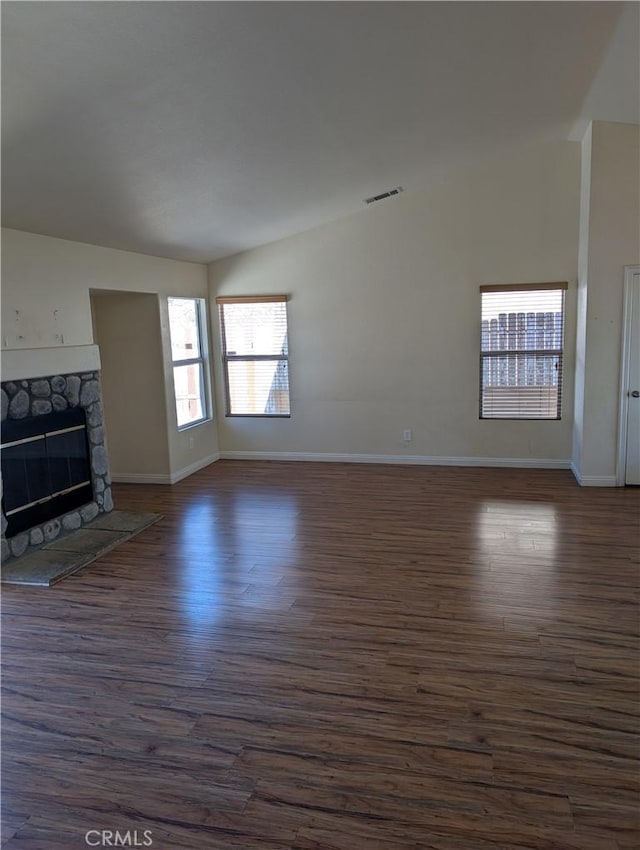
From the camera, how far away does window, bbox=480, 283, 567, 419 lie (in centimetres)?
632

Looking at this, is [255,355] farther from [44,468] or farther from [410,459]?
[44,468]

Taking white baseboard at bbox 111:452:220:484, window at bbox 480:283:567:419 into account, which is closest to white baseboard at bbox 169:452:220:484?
white baseboard at bbox 111:452:220:484

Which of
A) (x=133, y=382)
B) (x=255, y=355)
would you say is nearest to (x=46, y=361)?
(x=133, y=382)

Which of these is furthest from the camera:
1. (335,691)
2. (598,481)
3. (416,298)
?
(416,298)

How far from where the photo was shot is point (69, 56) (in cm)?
244

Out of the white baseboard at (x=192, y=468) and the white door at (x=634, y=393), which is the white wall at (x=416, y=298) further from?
the white door at (x=634, y=393)

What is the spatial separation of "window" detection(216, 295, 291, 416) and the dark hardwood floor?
9.04ft

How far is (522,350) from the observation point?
643 centimetres

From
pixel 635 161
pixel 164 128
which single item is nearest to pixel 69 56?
pixel 164 128

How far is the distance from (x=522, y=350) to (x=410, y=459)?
1.76m

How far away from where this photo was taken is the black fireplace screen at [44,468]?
4305mm

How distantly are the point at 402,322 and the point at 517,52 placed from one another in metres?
3.37

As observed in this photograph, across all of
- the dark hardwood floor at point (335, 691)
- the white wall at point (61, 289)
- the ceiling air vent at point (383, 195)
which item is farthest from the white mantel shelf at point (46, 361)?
the ceiling air vent at point (383, 195)

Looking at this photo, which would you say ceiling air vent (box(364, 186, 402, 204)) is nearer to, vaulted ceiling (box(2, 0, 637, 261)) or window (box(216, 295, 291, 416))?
vaulted ceiling (box(2, 0, 637, 261))
